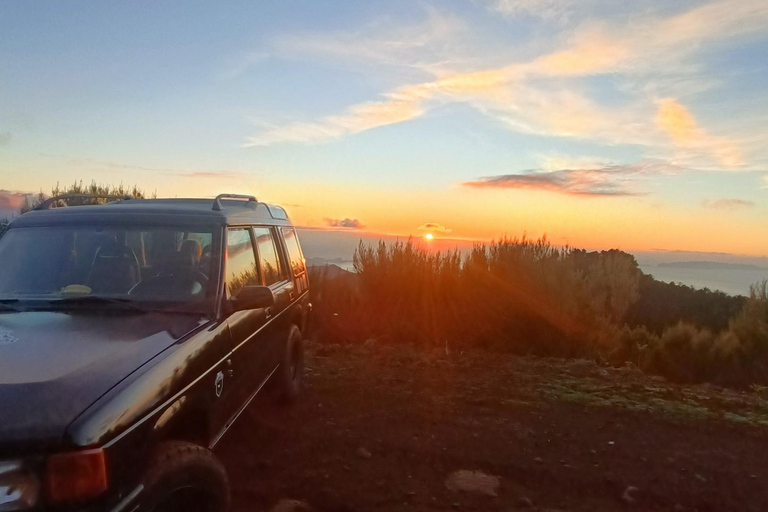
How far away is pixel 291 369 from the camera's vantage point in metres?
6.09

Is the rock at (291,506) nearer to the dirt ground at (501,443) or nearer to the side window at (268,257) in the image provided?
the dirt ground at (501,443)

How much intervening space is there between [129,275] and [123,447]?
1.89 metres

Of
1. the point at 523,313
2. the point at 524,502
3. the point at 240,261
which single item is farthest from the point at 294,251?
the point at 523,313

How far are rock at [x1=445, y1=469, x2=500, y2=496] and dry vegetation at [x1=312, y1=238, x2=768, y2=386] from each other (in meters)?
5.02

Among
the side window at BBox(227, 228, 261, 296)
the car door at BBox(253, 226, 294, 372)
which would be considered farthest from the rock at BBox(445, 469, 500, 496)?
the side window at BBox(227, 228, 261, 296)

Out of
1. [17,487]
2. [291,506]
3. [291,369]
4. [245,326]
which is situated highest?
[245,326]

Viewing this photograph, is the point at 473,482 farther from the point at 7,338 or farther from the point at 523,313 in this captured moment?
the point at 523,313

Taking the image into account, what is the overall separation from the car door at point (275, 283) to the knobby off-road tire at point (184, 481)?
1.94 meters

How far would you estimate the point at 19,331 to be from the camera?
3244mm

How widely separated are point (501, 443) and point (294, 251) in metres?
2.97

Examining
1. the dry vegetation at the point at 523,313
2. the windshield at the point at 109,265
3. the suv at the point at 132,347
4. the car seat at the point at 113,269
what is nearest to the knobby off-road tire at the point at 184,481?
the suv at the point at 132,347

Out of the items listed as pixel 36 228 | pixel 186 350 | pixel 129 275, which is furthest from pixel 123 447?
pixel 36 228

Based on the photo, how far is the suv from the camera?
236cm

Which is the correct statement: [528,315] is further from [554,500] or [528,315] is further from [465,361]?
[554,500]
